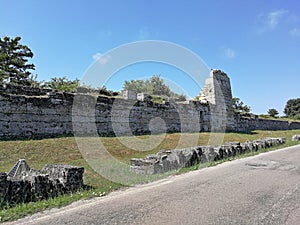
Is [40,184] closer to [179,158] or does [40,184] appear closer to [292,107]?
[179,158]

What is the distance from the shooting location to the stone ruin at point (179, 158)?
744 cm

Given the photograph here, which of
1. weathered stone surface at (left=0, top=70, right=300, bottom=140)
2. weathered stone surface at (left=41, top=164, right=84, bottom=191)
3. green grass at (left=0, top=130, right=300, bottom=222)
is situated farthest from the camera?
weathered stone surface at (left=0, top=70, right=300, bottom=140)

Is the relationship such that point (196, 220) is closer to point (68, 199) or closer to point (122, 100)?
point (68, 199)

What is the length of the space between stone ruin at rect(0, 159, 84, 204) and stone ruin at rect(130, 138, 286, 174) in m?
2.27

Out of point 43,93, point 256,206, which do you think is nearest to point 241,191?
point 256,206

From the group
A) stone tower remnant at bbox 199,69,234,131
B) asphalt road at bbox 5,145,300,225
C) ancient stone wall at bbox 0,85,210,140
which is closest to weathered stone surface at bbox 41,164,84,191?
asphalt road at bbox 5,145,300,225

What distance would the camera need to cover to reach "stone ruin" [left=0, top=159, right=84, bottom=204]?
175 inches

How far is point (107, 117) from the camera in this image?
13.8m

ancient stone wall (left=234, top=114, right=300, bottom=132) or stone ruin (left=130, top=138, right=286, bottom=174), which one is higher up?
ancient stone wall (left=234, top=114, right=300, bottom=132)

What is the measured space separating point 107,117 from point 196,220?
416 inches

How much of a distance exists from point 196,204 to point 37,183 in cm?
298

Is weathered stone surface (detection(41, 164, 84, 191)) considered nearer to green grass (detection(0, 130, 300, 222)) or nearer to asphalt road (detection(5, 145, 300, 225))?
green grass (detection(0, 130, 300, 222))

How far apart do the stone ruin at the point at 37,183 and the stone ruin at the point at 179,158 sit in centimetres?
227

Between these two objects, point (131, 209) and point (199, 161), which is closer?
point (131, 209)
